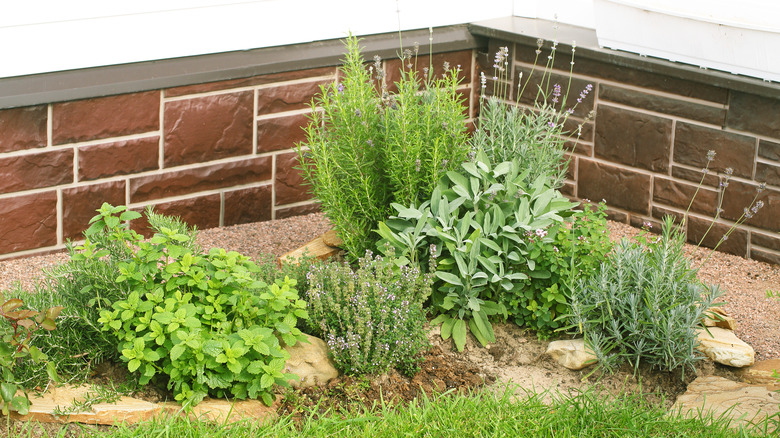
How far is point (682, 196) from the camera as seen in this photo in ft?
15.1

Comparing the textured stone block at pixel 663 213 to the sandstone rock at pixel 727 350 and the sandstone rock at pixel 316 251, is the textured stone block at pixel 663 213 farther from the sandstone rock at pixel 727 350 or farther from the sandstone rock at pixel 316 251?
the sandstone rock at pixel 316 251

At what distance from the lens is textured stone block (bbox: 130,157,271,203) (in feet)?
14.3

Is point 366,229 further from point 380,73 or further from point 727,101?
point 727,101

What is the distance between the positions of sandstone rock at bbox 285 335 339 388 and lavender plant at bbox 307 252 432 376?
1.7 inches

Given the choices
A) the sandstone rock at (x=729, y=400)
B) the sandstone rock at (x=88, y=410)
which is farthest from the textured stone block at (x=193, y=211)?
the sandstone rock at (x=729, y=400)

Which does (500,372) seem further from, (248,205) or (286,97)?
(286,97)

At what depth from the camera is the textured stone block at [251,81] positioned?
4359mm

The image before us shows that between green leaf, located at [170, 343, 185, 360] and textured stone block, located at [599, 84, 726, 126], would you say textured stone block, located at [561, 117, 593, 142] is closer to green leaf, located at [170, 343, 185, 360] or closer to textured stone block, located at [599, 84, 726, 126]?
textured stone block, located at [599, 84, 726, 126]

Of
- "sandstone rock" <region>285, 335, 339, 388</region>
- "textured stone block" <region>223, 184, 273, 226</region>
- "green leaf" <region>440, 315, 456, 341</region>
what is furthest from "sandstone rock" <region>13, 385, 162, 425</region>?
"textured stone block" <region>223, 184, 273, 226</region>

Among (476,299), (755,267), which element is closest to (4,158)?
(476,299)

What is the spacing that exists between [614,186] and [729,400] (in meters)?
2.00

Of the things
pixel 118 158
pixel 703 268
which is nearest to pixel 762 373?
pixel 703 268

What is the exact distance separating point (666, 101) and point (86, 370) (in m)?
3.12

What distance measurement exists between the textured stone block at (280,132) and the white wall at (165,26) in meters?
0.40
